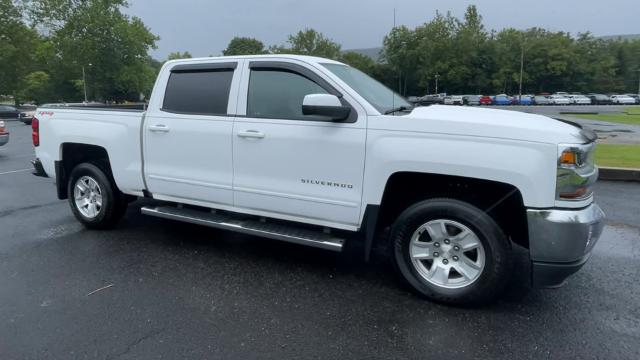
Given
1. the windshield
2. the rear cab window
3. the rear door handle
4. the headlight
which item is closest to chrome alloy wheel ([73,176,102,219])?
the rear door handle

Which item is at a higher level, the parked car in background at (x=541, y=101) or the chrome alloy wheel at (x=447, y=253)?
the parked car in background at (x=541, y=101)

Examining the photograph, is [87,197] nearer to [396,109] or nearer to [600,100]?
[396,109]

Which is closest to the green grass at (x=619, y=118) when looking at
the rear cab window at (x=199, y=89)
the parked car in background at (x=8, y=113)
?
the rear cab window at (x=199, y=89)

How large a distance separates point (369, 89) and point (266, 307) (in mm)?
2150

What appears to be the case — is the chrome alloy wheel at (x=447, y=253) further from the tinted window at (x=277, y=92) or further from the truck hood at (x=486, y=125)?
the tinted window at (x=277, y=92)

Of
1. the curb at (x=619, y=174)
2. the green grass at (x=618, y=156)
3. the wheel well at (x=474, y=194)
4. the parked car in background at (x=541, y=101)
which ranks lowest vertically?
the curb at (x=619, y=174)

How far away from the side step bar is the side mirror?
3.41ft

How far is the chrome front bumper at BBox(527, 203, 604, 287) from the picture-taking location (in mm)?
3318

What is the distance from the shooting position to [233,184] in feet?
14.9

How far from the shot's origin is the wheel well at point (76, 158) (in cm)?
570

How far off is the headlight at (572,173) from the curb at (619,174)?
20.2ft

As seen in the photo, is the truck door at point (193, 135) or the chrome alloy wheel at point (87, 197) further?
the chrome alloy wheel at point (87, 197)

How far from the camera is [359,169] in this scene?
391 cm

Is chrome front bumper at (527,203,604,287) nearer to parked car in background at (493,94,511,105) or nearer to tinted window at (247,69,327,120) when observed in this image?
tinted window at (247,69,327,120)
